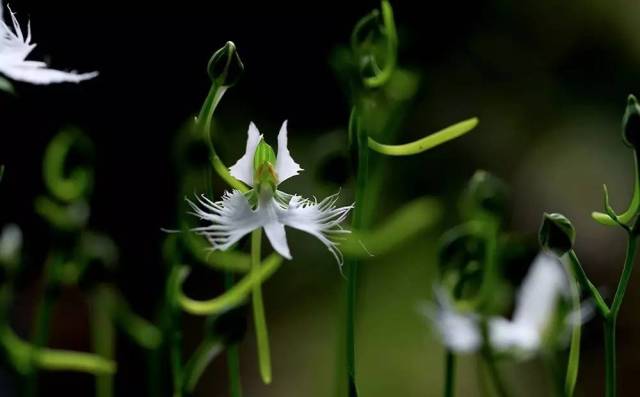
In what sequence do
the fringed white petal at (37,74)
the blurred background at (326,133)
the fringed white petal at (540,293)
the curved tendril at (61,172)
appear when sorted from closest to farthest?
the fringed white petal at (37,74), the curved tendril at (61,172), the fringed white petal at (540,293), the blurred background at (326,133)

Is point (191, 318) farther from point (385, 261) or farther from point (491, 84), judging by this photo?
point (491, 84)

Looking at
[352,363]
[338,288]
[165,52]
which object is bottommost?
[338,288]

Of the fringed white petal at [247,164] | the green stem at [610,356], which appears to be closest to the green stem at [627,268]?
the green stem at [610,356]

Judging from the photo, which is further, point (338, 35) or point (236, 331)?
point (338, 35)

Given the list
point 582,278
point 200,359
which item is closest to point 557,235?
point 582,278

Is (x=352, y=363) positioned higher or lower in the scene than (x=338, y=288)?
higher

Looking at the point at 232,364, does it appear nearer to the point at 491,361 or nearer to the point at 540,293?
the point at 491,361

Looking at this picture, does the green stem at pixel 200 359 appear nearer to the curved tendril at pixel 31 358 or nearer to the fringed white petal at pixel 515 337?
the curved tendril at pixel 31 358

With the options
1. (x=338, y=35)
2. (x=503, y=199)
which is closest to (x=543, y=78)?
(x=338, y=35)
